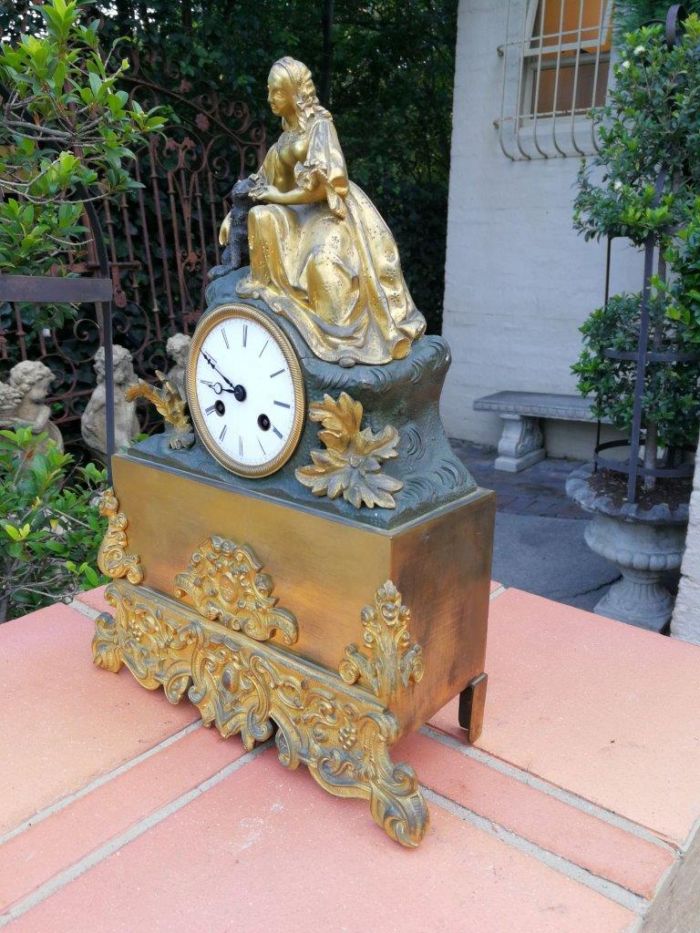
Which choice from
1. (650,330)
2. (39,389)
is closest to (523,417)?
(650,330)

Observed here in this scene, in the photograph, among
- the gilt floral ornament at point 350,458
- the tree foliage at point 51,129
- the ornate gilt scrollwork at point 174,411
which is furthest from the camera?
the tree foliage at point 51,129

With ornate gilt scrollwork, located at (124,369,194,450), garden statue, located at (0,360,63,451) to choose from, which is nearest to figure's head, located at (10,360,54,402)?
garden statue, located at (0,360,63,451)

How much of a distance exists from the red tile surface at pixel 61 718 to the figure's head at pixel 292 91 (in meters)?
1.00

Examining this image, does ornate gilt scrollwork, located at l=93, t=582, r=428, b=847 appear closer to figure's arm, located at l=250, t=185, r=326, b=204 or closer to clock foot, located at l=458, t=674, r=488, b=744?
clock foot, located at l=458, t=674, r=488, b=744

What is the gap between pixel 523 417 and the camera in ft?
14.2

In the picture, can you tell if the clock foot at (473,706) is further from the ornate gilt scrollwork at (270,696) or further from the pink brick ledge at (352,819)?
the ornate gilt scrollwork at (270,696)

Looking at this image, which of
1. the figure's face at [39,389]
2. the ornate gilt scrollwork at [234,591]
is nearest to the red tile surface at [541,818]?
the ornate gilt scrollwork at [234,591]

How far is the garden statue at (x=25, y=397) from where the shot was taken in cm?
277

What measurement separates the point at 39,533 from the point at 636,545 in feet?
5.99

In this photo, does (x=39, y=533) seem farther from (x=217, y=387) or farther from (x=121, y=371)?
(x=121, y=371)

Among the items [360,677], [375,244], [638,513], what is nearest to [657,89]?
[638,513]

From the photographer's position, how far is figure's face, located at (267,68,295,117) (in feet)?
3.44

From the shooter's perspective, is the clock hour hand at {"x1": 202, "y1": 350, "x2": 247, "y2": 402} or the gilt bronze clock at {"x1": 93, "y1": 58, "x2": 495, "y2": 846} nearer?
the gilt bronze clock at {"x1": 93, "y1": 58, "x2": 495, "y2": 846}

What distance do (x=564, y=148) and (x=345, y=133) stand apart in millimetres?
2108
